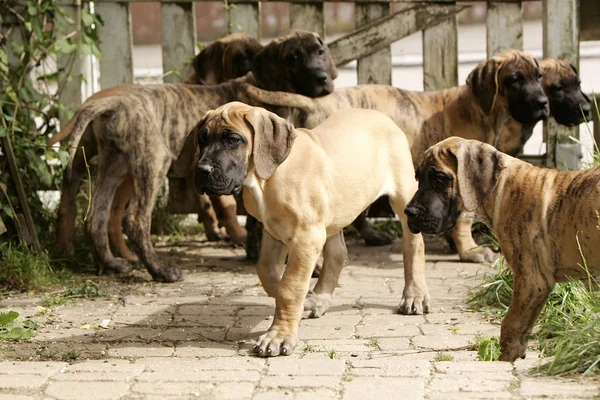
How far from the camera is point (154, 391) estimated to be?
392 centimetres

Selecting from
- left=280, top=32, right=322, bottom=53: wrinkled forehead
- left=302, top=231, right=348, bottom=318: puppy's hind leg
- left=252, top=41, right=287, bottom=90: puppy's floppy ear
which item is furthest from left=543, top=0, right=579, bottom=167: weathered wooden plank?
left=302, top=231, right=348, bottom=318: puppy's hind leg

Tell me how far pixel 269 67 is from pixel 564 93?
2170mm

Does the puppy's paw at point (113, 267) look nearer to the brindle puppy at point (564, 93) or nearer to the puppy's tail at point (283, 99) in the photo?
the puppy's tail at point (283, 99)

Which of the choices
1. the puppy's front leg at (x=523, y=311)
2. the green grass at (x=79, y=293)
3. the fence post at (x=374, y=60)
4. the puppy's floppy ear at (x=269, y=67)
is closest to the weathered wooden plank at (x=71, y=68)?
the puppy's floppy ear at (x=269, y=67)

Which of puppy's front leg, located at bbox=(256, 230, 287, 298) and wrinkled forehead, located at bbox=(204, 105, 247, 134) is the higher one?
wrinkled forehead, located at bbox=(204, 105, 247, 134)

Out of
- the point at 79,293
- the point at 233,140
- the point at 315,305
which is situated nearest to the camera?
the point at 233,140

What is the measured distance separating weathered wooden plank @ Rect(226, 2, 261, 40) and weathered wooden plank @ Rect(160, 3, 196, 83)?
0.31m

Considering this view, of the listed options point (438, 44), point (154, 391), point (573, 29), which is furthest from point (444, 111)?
point (154, 391)

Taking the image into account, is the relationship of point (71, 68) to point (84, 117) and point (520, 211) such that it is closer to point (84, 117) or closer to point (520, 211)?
point (84, 117)

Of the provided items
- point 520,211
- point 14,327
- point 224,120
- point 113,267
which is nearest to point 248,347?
point 224,120

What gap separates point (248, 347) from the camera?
501cm

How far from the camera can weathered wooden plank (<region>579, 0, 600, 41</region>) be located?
788cm

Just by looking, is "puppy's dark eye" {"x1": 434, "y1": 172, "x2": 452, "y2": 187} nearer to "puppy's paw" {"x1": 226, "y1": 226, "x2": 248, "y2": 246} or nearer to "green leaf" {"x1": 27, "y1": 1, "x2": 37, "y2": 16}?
"puppy's paw" {"x1": 226, "y1": 226, "x2": 248, "y2": 246}

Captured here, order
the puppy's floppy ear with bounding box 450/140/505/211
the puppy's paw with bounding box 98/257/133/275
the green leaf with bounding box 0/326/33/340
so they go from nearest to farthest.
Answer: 1. the puppy's floppy ear with bounding box 450/140/505/211
2. the green leaf with bounding box 0/326/33/340
3. the puppy's paw with bounding box 98/257/133/275
